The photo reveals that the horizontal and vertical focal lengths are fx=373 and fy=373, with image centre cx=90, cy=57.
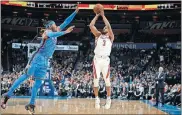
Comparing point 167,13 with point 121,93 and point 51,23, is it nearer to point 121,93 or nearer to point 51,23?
point 121,93

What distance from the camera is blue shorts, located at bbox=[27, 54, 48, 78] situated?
721 centimetres

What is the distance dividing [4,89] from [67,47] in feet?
12.9

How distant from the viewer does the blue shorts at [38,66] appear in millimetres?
7209

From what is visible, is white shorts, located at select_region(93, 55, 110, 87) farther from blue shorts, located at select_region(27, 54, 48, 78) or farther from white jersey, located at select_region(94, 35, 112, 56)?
blue shorts, located at select_region(27, 54, 48, 78)

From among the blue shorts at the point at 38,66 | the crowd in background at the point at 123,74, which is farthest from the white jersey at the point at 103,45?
the crowd in background at the point at 123,74

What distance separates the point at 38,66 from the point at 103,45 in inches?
52.6

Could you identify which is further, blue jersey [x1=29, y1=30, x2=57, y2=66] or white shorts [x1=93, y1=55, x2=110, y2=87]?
blue jersey [x1=29, y1=30, x2=57, y2=66]

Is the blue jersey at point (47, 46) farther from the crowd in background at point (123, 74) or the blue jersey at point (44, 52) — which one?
the crowd in background at point (123, 74)

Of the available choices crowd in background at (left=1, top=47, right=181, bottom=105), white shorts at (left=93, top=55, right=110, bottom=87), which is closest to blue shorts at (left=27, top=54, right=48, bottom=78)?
white shorts at (left=93, top=55, right=110, bottom=87)

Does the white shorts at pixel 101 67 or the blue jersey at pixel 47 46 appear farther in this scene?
the blue jersey at pixel 47 46

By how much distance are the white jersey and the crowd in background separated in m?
3.89

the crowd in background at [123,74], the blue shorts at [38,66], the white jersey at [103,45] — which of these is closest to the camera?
the white jersey at [103,45]

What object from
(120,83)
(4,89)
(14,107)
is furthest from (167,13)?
(14,107)

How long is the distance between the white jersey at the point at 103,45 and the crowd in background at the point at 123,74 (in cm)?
389
